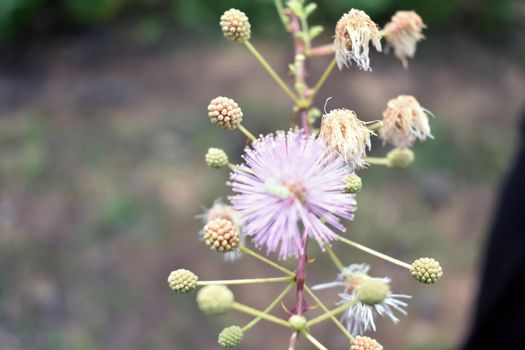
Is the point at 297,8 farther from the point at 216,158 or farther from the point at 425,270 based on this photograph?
the point at 425,270

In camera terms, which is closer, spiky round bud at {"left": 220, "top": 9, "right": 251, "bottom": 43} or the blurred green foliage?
spiky round bud at {"left": 220, "top": 9, "right": 251, "bottom": 43}

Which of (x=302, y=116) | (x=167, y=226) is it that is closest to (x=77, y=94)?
(x=167, y=226)

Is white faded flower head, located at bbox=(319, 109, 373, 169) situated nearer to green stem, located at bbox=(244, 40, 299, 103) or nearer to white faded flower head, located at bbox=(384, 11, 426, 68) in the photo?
green stem, located at bbox=(244, 40, 299, 103)

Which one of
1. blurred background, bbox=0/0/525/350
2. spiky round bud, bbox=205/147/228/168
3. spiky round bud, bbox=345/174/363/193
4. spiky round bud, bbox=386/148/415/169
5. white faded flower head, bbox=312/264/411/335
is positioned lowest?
blurred background, bbox=0/0/525/350

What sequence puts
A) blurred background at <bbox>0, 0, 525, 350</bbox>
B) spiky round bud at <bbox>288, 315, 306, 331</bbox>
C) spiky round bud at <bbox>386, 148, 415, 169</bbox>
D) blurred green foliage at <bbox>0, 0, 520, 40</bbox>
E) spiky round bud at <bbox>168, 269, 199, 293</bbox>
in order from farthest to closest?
blurred green foliage at <bbox>0, 0, 520, 40</bbox>, blurred background at <bbox>0, 0, 525, 350</bbox>, spiky round bud at <bbox>386, 148, 415, 169</bbox>, spiky round bud at <bbox>168, 269, 199, 293</bbox>, spiky round bud at <bbox>288, 315, 306, 331</bbox>

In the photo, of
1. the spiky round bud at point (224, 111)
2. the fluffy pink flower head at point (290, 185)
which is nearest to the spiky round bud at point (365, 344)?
the fluffy pink flower head at point (290, 185)

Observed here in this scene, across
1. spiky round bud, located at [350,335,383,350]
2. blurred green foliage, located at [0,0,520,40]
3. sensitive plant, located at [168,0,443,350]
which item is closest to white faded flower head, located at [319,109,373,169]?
sensitive plant, located at [168,0,443,350]

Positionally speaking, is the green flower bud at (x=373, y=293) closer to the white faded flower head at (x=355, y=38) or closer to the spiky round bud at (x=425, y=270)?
the spiky round bud at (x=425, y=270)
